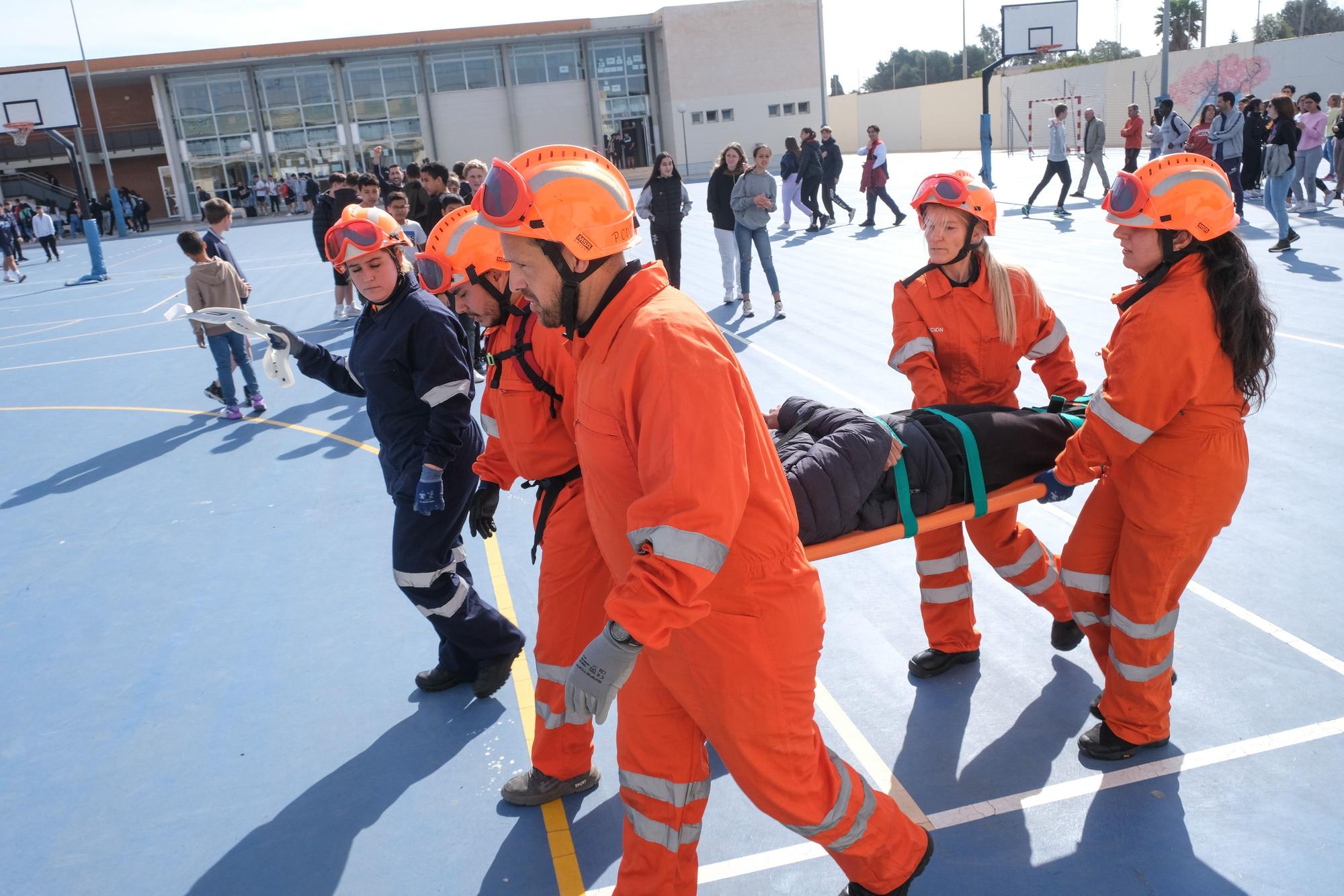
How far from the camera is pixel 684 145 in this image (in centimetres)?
4716

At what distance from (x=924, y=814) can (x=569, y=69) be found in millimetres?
49468

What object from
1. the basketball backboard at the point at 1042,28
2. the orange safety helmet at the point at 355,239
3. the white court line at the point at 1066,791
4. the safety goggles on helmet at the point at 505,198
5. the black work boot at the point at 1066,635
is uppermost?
the basketball backboard at the point at 1042,28

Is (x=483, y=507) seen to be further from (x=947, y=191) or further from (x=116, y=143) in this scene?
(x=116, y=143)

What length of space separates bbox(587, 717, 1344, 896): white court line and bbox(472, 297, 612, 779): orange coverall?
708mm

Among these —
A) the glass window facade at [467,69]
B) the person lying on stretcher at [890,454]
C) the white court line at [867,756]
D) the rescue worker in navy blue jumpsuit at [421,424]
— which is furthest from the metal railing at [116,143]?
the person lying on stretcher at [890,454]

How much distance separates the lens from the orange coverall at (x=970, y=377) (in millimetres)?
3789

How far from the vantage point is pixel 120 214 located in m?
37.2

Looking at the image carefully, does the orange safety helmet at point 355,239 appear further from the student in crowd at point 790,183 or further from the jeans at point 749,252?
the student in crowd at point 790,183

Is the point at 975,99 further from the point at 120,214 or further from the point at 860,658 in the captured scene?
the point at 860,658

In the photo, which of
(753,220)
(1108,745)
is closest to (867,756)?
(1108,745)

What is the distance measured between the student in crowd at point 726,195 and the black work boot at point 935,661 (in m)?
8.38

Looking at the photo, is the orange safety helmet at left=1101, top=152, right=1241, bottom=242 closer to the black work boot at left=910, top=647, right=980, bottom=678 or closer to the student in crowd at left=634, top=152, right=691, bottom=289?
the black work boot at left=910, top=647, right=980, bottom=678

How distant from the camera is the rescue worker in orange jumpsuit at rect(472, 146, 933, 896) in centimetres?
202

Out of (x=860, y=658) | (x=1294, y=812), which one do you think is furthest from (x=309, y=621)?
(x=1294, y=812)
